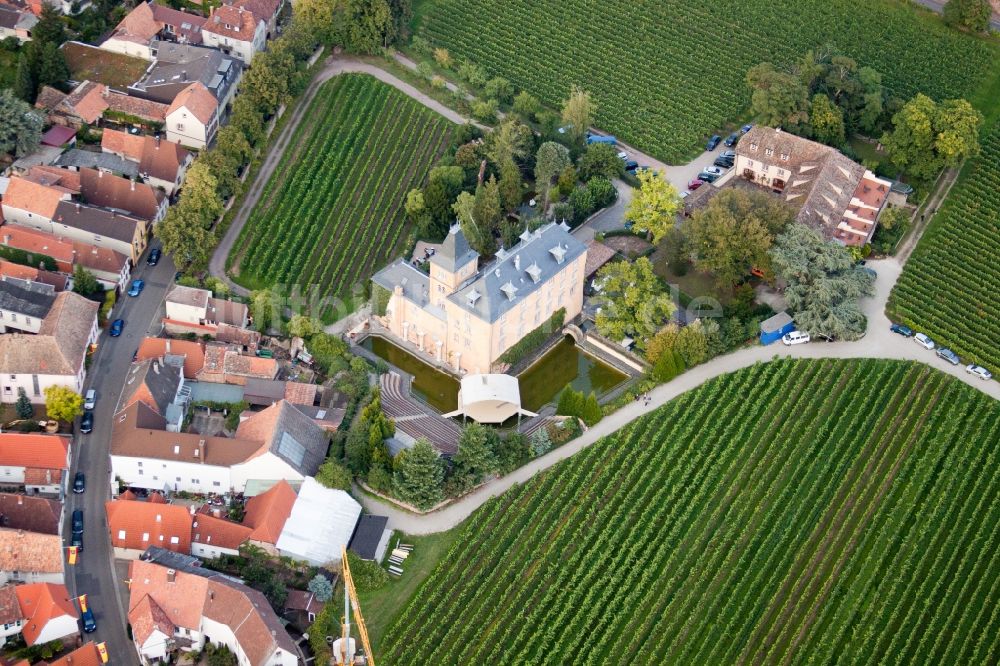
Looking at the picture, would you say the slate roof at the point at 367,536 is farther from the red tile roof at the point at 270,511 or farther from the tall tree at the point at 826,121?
the tall tree at the point at 826,121

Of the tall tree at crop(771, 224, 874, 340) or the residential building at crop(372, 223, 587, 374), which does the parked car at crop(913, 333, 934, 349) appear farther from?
the residential building at crop(372, 223, 587, 374)

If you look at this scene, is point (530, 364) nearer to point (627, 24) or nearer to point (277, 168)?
point (277, 168)

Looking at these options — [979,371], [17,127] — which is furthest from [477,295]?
[17,127]

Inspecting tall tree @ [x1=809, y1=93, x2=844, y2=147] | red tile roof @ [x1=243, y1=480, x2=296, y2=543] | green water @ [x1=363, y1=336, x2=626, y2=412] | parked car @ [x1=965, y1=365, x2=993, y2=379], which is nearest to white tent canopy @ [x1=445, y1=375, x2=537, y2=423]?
green water @ [x1=363, y1=336, x2=626, y2=412]

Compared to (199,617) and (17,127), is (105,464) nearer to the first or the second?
(199,617)

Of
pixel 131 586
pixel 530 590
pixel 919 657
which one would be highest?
pixel 919 657

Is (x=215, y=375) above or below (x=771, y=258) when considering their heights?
below

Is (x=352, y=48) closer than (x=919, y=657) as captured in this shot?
No

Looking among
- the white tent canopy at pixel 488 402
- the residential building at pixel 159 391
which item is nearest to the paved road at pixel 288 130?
the residential building at pixel 159 391

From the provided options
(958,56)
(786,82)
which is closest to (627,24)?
(786,82)
